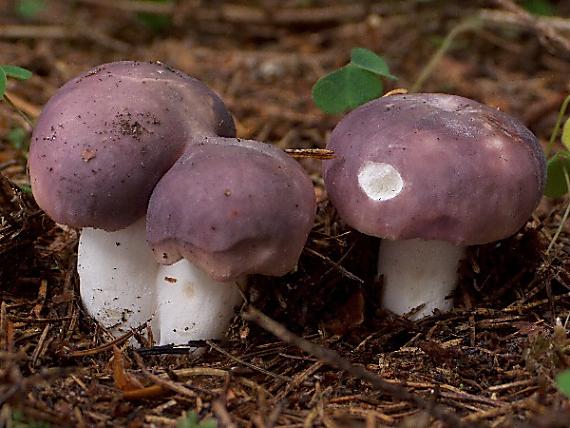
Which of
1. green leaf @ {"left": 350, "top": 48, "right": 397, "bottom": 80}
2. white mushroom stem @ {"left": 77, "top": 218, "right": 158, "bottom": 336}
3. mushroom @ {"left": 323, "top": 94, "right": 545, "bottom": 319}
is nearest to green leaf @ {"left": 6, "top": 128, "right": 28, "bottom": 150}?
white mushroom stem @ {"left": 77, "top": 218, "right": 158, "bottom": 336}

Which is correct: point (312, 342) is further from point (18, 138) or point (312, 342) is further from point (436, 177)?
point (18, 138)

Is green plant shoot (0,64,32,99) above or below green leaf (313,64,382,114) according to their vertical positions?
above

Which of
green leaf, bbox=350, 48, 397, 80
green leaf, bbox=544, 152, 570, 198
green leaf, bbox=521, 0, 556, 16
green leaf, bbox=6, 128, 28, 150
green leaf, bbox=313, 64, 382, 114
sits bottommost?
green leaf, bbox=6, 128, 28, 150

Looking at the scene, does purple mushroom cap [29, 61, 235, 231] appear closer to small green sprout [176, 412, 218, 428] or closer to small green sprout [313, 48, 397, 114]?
small green sprout [176, 412, 218, 428]

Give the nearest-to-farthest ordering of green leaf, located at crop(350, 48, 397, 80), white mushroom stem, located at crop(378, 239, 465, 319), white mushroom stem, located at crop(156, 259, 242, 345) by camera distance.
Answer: white mushroom stem, located at crop(156, 259, 242, 345) < white mushroom stem, located at crop(378, 239, 465, 319) < green leaf, located at crop(350, 48, 397, 80)

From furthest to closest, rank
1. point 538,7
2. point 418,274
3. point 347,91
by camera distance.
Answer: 1. point 538,7
2. point 347,91
3. point 418,274

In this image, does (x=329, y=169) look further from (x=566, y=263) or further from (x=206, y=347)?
(x=566, y=263)

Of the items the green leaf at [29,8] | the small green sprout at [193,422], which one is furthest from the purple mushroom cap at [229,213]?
the green leaf at [29,8]

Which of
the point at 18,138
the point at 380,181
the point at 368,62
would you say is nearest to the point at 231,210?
the point at 380,181
